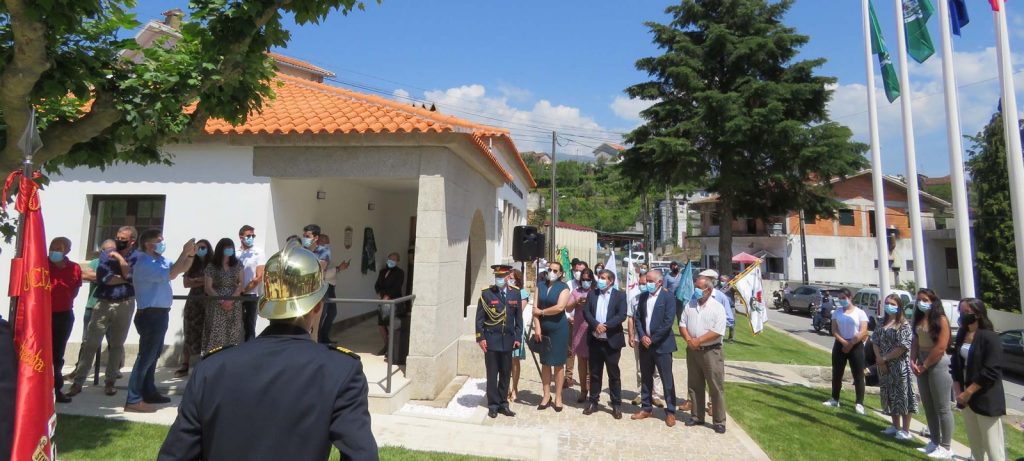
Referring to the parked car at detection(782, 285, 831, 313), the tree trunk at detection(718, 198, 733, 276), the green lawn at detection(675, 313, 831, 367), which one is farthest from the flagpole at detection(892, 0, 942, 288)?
the parked car at detection(782, 285, 831, 313)

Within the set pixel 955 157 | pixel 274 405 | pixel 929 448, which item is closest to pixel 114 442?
pixel 274 405

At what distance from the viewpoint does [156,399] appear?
5.65 meters

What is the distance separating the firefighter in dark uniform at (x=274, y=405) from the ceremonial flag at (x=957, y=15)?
11.9 meters

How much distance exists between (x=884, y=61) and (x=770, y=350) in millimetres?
7679

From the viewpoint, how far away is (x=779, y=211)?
2439 centimetres

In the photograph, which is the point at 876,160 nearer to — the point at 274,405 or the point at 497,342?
the point at 497,342

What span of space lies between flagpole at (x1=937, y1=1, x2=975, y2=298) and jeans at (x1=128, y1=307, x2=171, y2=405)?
1146 cm

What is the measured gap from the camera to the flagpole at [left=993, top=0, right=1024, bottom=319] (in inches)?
256

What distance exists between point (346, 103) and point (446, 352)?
4776 millimetres

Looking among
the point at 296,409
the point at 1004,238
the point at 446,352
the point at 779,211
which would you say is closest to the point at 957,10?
the point at 446,352

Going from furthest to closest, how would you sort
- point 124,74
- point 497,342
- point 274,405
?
point 497,342, point 124,74, point 274,405

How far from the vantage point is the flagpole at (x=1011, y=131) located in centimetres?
650

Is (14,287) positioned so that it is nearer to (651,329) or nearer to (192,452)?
(192,452)

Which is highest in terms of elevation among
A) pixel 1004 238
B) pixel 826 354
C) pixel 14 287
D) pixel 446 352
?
pixel 1004 238
